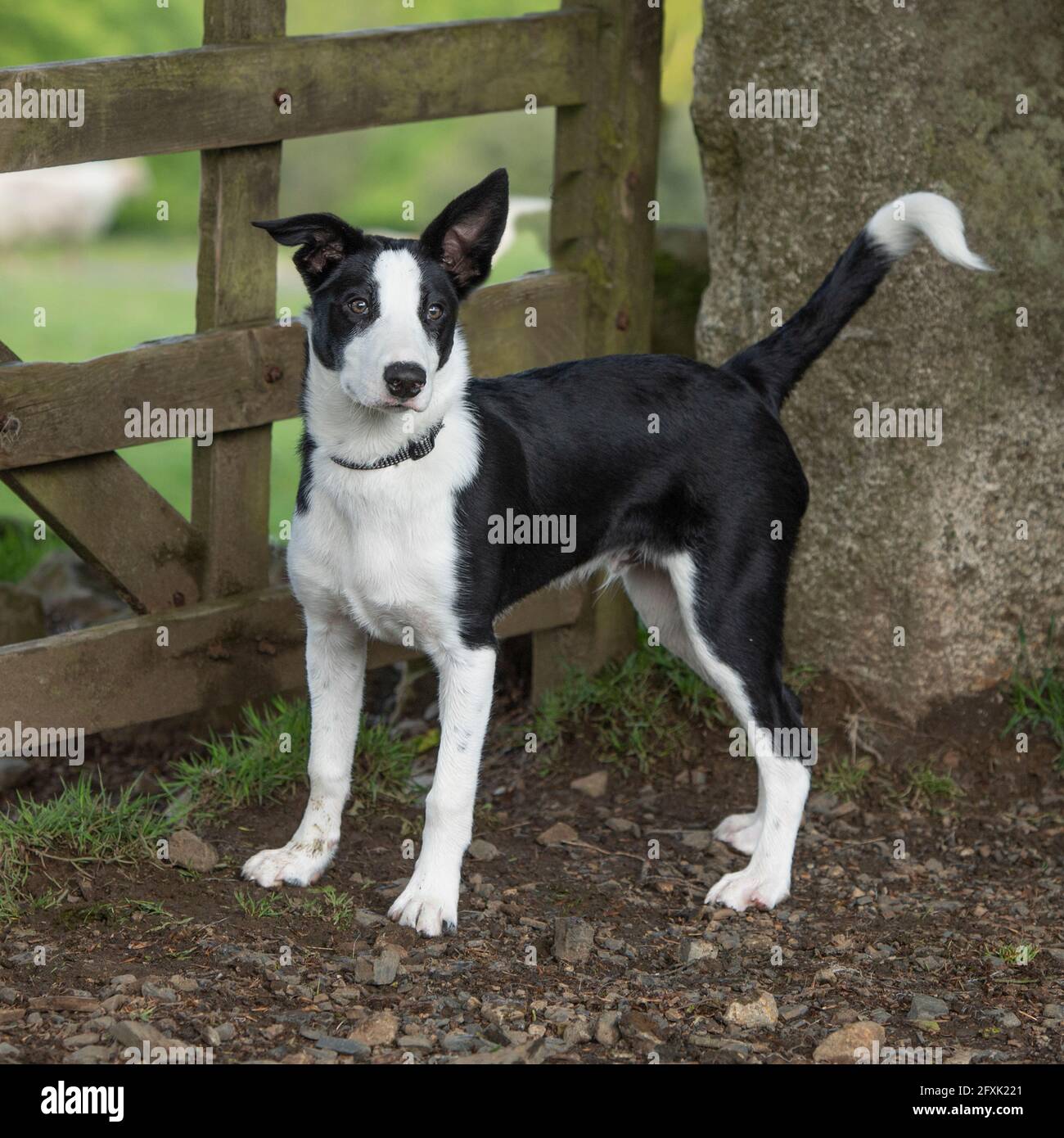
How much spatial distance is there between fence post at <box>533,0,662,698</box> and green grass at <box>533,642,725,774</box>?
31cm

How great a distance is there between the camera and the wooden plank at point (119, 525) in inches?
154

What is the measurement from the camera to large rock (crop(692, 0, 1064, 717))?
4.43m

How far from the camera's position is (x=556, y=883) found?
4.05m

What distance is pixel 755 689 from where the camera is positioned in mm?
4031

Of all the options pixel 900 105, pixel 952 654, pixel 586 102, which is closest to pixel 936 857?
pixel 952 654

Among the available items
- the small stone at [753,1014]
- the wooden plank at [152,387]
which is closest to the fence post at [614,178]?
the wooden plank at [152,387]

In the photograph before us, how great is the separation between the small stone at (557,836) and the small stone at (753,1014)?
112 cm

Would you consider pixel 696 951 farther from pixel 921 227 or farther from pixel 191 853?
pixel 921 227

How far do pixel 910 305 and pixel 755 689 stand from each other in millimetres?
1333

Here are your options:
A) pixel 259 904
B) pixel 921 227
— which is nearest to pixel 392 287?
pixel 921 227

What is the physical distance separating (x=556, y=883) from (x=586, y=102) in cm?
238

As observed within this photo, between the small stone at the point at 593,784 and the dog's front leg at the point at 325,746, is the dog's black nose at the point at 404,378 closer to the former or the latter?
the dog's front leg at the point at 325,746

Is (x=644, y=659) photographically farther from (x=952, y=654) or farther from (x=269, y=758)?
(x=269, y=758)

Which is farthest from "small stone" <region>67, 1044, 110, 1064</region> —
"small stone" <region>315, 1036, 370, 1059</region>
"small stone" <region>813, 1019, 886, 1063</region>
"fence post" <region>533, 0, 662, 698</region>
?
"fence post" <region>533, 0, 662, 698</region>
